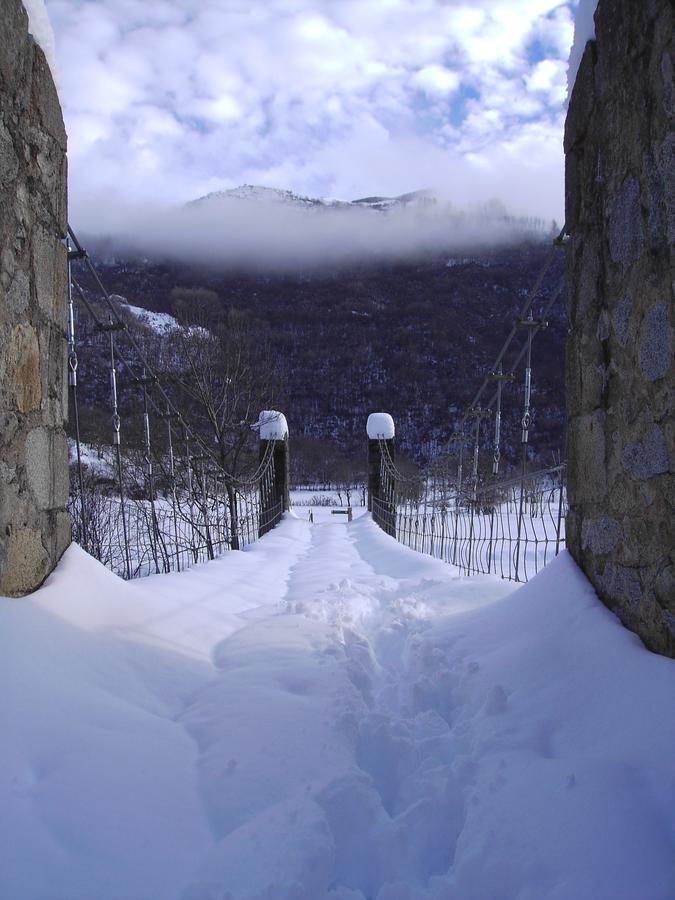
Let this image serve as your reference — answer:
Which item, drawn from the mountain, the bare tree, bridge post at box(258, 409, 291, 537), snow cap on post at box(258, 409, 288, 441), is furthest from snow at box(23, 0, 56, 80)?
the mountain

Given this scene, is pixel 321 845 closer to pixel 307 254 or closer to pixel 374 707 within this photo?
pixel 374 707

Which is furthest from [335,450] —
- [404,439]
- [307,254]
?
[307,254]

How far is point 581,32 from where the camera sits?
64.0 inches

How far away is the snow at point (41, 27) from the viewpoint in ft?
5.05

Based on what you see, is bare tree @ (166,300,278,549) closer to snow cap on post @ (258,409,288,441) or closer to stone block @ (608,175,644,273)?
snow cap on post @ (258,409,288,441)

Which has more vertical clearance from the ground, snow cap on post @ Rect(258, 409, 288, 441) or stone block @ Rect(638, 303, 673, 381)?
stone block @ Rect(638, 303, 673, 381)

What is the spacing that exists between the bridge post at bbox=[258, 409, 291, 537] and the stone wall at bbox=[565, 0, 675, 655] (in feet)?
20.0

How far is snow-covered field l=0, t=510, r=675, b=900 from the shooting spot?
835 millimetres

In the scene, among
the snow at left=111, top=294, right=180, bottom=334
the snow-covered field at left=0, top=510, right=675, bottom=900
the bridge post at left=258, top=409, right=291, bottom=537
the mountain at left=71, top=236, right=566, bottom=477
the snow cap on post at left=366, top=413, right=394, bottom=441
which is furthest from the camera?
the mountain at left=71, top=236, right=566, bottom=477

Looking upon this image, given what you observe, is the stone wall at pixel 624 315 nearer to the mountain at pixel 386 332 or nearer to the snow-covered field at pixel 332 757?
the snow-covered field at pixel 332 757

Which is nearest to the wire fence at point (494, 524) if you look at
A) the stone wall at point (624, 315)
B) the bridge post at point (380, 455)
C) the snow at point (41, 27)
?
the bridge post at point (380, 455)

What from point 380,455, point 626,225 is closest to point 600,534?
point 626,225

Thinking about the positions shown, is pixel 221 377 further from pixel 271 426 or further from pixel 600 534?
pixel 600 534

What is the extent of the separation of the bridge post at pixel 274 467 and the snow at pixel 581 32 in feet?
20.6
